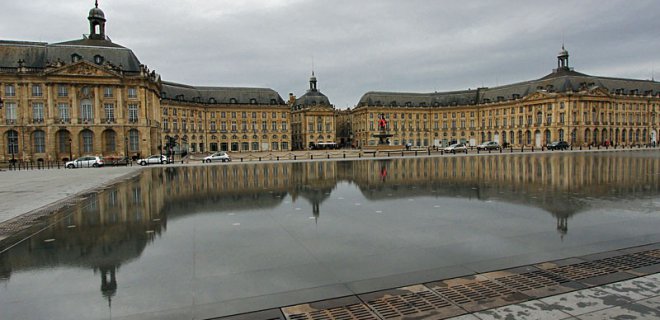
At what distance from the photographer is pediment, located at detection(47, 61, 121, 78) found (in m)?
53.5

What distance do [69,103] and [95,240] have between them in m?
55.1

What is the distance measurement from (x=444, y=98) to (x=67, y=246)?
112 m

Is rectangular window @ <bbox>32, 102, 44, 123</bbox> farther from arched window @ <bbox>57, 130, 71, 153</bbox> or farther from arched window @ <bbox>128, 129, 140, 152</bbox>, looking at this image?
arched window @ <bbox>128, 129, 140, 152</bbox>

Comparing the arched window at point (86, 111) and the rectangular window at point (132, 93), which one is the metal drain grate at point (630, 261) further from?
the arched window at point (86, 111)

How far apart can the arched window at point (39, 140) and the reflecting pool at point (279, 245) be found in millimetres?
49540

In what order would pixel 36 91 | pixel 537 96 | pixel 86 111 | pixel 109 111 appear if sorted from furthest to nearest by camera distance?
pixel 537 96 → pixel 109 111 → pixel 86 111 → pixel 36 91

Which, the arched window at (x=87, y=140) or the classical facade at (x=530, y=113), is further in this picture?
the classical facade at (x=530, y=113)

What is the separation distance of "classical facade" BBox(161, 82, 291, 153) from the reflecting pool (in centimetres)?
7626

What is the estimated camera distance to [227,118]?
95375mm

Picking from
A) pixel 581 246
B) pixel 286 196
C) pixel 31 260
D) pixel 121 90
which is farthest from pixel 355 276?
pixel 121 90

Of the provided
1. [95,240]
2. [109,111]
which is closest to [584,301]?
[95,240]

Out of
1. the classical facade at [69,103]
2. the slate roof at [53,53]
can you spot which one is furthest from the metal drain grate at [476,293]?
the slate roof at [53,53]

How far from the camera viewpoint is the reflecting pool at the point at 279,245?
19.0ft

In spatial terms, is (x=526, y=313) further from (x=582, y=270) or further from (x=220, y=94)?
(x=220, y=94)
